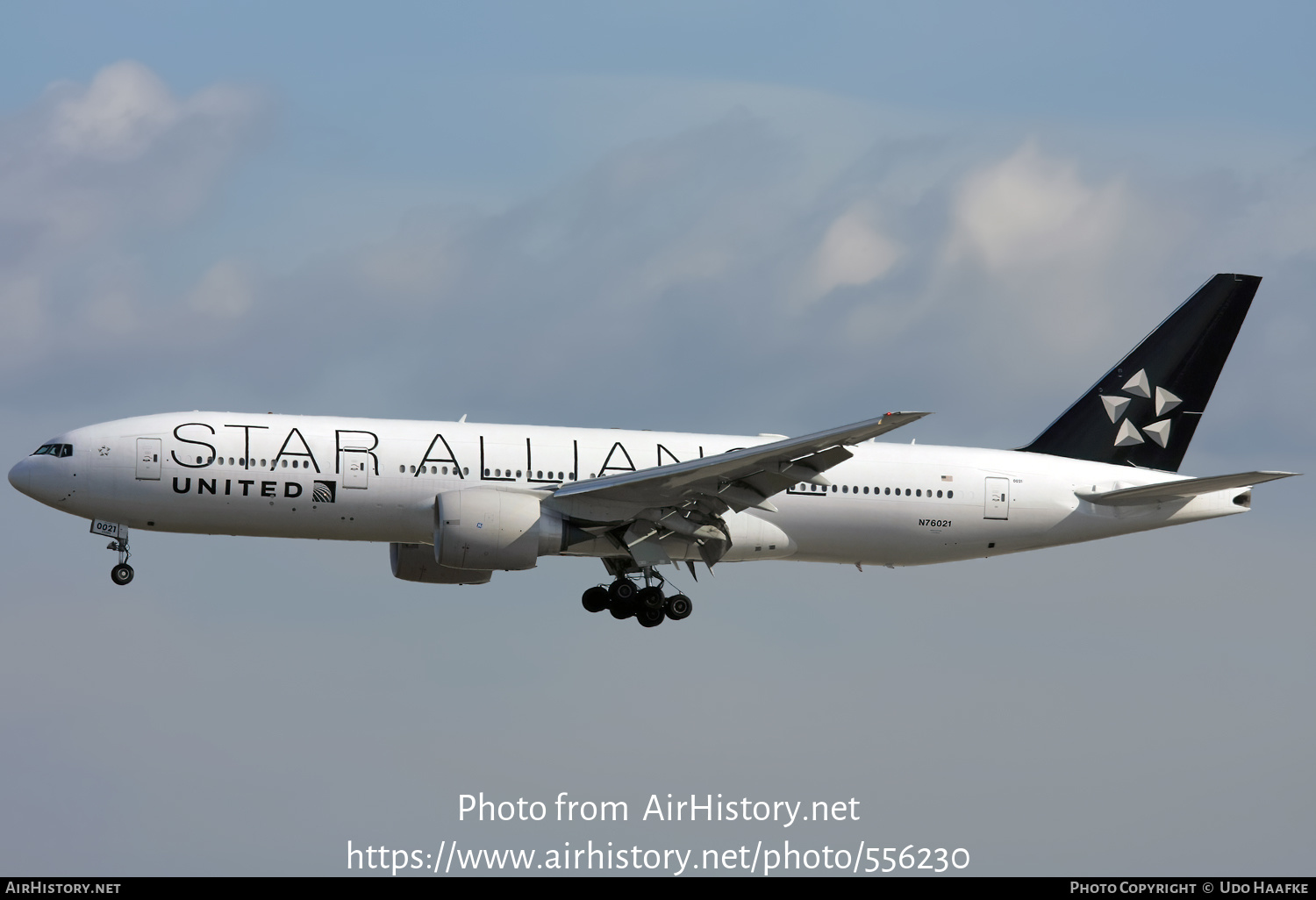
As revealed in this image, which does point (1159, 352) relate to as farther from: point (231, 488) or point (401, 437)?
point (231, 488)

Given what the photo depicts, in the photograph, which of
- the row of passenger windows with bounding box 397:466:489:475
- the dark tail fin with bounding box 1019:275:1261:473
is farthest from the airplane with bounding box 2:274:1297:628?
the dark tail fin with bounding box 1019:275:1261:473

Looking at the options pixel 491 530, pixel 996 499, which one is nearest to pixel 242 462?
pixel 491 530

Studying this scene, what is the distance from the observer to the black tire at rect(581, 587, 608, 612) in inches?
1594

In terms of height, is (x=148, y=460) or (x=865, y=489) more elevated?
(x=148, y=460)

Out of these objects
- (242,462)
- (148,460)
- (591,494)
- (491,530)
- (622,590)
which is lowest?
(622,590)

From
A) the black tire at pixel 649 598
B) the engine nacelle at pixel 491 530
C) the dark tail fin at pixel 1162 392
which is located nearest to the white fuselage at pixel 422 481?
the engine nacelle at pixel 491 530

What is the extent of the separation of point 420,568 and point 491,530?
551 centimetres

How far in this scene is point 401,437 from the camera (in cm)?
3841

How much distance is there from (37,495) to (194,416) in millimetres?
4011

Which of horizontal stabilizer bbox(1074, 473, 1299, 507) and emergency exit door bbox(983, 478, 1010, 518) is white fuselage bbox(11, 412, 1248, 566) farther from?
horizontal stabilizer bbox(1074, 473, 1299, 507)

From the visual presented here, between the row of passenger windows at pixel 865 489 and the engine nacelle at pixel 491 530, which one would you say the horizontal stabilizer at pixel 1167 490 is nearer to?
the row of passenger windows at pixel 865 489

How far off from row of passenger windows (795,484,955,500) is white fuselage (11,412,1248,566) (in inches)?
1.5

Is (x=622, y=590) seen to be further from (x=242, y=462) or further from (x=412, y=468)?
(x=242, y=462)

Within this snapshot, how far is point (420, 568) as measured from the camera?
138ft
